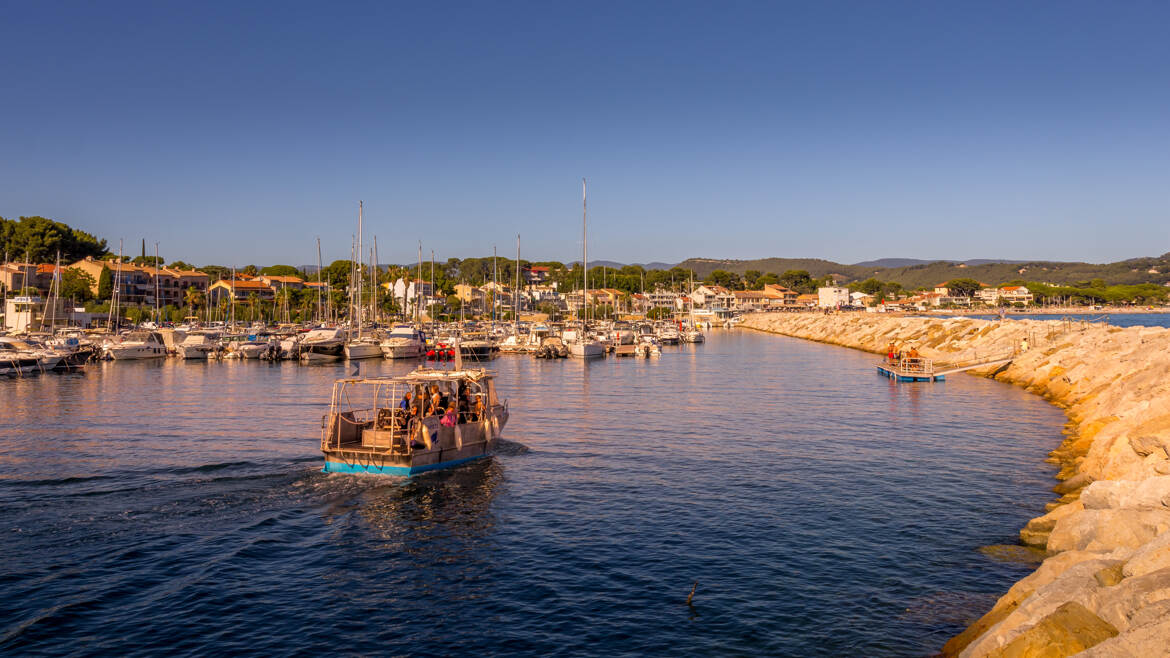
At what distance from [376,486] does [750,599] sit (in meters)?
14.4

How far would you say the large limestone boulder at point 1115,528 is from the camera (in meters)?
15.1

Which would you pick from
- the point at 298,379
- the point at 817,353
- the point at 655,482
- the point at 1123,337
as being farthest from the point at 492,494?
the point at 817,353

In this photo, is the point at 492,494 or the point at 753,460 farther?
the point at 753,460

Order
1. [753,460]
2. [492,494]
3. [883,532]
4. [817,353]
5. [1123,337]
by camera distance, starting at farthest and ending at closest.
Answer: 1. [817,353]
2. [1123,337]
3. [753,460]
4. [492,494]
5. [883,532]

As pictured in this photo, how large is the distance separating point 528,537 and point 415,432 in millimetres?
7633

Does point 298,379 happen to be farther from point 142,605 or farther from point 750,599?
point 750,599

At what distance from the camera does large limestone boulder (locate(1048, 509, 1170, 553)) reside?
1514 centimetres

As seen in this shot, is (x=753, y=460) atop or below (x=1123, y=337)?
below

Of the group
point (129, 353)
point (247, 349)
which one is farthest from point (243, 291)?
point (247, 349)

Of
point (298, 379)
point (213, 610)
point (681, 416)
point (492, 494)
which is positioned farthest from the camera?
point (298, 379)

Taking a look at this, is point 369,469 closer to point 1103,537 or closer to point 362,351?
point 1103,537

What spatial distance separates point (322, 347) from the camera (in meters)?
91.2

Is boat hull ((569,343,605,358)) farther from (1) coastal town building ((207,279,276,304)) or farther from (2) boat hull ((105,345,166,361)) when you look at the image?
(1) coastal town building ((207,279,276,304))

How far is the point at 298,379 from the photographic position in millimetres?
67812
